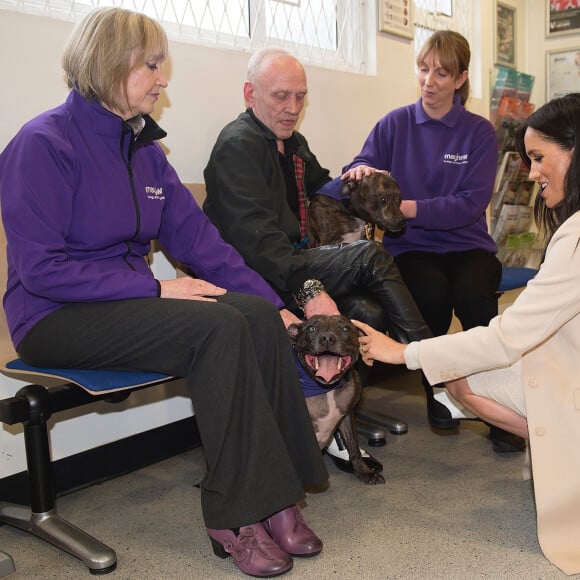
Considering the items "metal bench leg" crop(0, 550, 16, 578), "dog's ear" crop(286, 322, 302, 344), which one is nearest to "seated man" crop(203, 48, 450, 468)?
"dog's ear" crop(286, 322, 302, 344)

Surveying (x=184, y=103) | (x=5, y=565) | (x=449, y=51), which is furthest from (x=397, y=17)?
(x=5, y=565)

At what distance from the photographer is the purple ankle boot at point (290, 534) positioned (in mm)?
1951

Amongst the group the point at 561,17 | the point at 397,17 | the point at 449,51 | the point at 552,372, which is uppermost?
the point at 561,17

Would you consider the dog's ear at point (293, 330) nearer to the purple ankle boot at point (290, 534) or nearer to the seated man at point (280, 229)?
the seated man at point (280, 229)

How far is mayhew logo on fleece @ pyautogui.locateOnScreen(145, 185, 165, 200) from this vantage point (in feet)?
7.20

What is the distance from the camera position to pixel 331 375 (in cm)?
229

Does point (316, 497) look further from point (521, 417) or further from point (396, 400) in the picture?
point (396, 400)

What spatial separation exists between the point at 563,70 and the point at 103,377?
4.94 metres

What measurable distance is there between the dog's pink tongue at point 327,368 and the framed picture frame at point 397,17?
2.48 metres

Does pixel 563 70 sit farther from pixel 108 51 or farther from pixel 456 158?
pixel 108 51

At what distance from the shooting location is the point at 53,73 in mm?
2549

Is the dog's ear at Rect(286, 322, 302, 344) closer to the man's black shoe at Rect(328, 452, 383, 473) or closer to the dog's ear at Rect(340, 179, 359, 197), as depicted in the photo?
the man's black shoe at Rect(328, 452, 383, 473)

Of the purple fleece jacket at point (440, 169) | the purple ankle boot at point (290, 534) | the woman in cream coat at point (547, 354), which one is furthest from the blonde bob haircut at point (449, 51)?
the purple ankle boot at point (290, 534)

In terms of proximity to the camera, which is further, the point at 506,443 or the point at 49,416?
the point at 506,443
